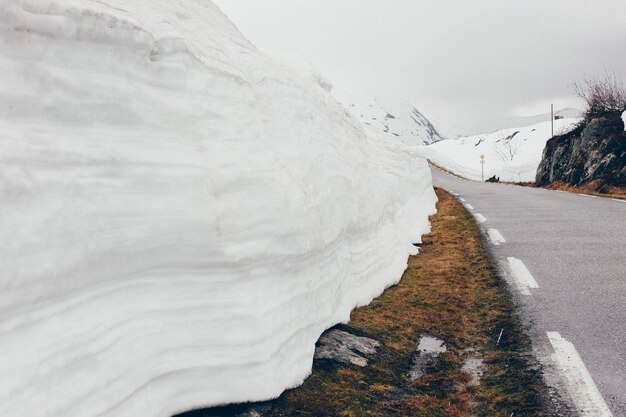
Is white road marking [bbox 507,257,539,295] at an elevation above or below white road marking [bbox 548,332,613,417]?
above

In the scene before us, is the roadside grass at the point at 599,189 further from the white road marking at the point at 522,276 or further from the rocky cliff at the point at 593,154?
the white road marking at the point at 522,276

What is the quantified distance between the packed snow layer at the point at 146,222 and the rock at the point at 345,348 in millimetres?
134

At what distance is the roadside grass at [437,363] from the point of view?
376 centimetres

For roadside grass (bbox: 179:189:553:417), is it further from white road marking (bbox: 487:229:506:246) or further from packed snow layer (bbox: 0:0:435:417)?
white road marking (bbox: 487:229:506:246)

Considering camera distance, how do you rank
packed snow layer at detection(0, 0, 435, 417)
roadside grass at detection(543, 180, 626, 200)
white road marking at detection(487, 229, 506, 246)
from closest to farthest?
packed snow layer at detection(0, 0, 435, 417)
white road marking at detection(487, 229, 506, 246)
roadside grass at detection(543, 180, 626, 200)

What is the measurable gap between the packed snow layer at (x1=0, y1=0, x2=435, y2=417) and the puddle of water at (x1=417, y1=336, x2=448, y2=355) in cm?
81

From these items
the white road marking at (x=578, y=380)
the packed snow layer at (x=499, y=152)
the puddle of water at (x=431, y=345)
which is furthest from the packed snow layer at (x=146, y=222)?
the packed snow layer at (x=499, y=152)

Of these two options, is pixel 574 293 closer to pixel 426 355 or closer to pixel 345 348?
pixel 426 355

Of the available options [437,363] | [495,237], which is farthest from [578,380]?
[495,237]

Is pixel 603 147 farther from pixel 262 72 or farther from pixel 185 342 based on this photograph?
pixel 185 342

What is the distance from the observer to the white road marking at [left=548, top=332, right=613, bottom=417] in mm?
3600

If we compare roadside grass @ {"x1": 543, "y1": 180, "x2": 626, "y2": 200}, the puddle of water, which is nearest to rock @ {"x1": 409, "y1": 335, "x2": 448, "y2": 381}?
the puddle of water

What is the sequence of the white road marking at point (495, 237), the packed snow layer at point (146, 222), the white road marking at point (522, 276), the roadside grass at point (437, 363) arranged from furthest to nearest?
the white road marking at point (495, 237) → the white road marking at point (522, 276) → the roadside grass at point (437, 363) → the packed snow layer at point (146, 222)

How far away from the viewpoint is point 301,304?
4379 mm
